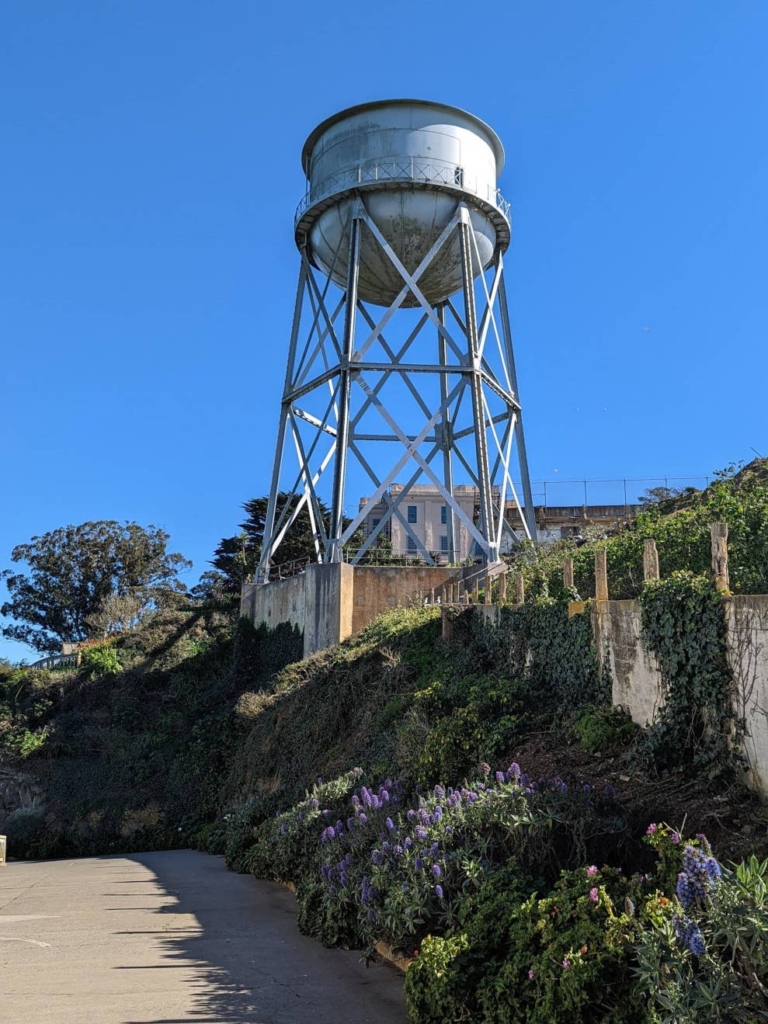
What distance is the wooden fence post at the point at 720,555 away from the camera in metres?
7.37

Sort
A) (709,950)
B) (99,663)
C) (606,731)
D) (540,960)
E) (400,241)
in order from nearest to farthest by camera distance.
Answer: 1. (709,950)
2. (540,960)
3. (606,731)
4. (400,241)
5. (99,663)

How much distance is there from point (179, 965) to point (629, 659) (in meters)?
5.20

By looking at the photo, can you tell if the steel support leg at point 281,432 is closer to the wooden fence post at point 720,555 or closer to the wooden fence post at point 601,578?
the wooden fence post at point 601,578

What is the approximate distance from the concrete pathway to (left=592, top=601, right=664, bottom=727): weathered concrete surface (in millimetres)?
3697

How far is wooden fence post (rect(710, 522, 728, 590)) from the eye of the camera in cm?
737

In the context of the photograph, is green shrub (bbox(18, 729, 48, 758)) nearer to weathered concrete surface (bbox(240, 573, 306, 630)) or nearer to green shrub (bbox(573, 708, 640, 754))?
weathered concrete surface (bbox(240, 573, 306, 630))

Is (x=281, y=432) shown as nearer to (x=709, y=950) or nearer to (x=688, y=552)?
(x=688, y=552)

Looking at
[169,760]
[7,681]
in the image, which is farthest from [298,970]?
[7,681]

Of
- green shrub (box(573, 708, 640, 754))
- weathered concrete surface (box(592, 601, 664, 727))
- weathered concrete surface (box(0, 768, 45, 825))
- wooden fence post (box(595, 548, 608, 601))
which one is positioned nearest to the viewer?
weathered concrete surface (box(592, 601, 664, 727))

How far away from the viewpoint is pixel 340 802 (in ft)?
34.8

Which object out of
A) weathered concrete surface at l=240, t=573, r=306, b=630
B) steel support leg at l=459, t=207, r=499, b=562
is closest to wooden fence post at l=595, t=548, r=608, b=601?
steel support leg at l=459, t=207, r=499, b=562

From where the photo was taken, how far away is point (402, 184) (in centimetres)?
2277

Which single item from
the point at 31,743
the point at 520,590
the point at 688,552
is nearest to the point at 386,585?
the point at 520,590

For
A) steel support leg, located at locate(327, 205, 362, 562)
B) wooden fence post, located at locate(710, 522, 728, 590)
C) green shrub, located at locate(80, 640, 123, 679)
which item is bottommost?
wooden fence post, located at locate(710, 522, 728, 590)
